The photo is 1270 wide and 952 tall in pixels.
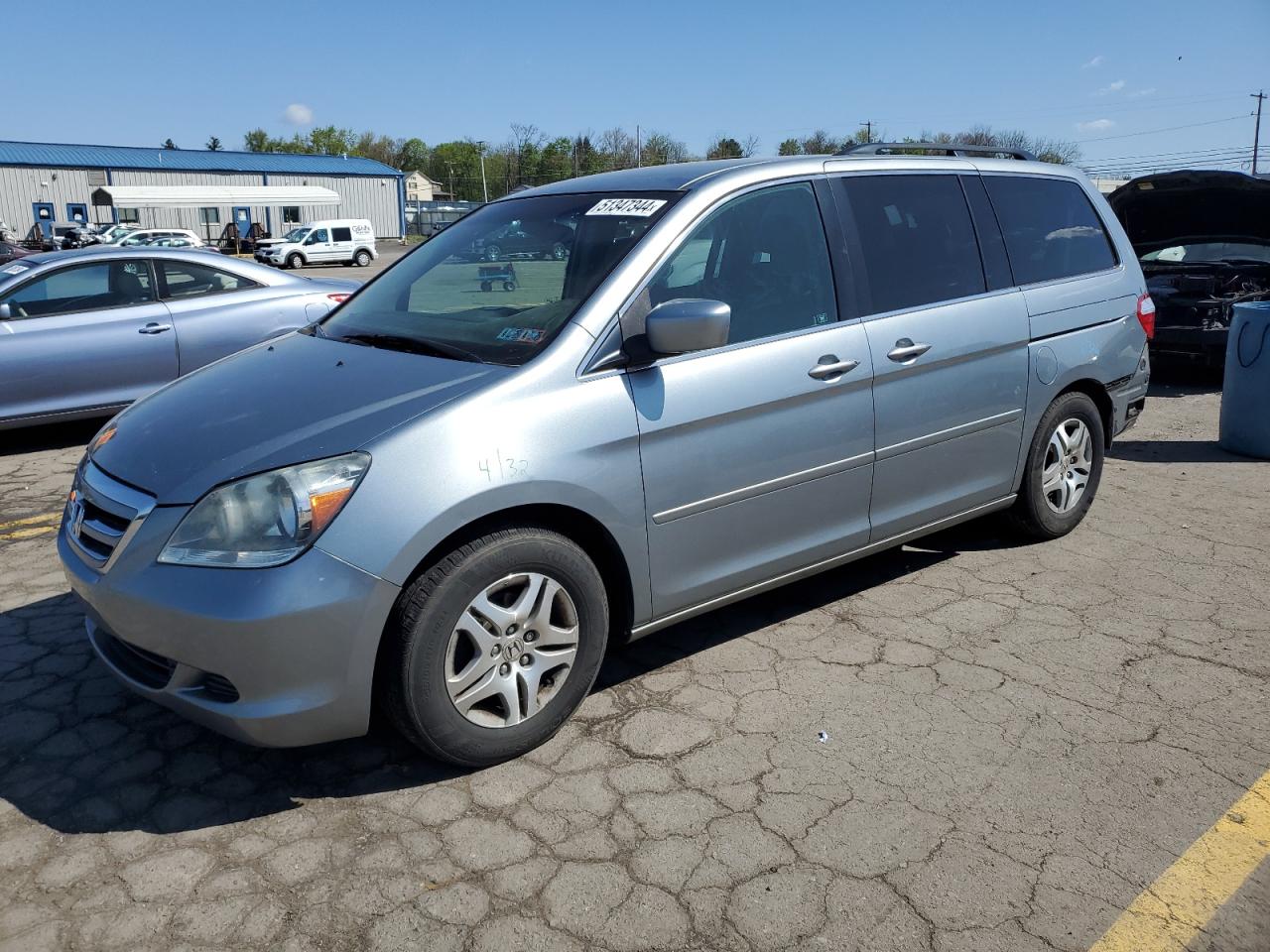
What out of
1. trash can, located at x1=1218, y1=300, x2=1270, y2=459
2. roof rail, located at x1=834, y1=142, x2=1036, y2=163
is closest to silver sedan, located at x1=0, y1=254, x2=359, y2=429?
roof rail, located at x1=834, y1=142, x2=1036, y2=163

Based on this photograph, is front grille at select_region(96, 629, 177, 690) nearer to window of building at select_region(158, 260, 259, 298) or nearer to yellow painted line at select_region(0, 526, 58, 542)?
yellow painted line at select_region(0, 526, 58, 542)

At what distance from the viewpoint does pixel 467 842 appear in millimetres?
2756

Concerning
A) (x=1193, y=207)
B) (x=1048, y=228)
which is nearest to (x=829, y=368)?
(x=1048, y=228)

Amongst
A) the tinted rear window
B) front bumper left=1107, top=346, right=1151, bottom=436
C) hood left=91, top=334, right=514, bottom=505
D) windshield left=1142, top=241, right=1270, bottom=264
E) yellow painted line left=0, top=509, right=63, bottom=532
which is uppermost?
the tinted rear window

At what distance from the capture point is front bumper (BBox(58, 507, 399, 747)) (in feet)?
8.62

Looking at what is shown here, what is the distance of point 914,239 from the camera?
4164mm

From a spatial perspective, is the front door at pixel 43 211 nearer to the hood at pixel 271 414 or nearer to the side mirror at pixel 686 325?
the hood at pixel 271 414

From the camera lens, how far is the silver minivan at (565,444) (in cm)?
272

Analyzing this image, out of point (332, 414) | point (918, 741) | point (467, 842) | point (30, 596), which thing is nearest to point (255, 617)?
point (332, 414)

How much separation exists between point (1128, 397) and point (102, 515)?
4.77 meters

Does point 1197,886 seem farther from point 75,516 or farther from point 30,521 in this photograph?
point 30,521

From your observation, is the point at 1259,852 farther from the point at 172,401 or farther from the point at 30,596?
the point at 30,596

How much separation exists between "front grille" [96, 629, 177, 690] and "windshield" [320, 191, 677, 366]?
4.19 ft

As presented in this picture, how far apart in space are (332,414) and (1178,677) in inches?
124
